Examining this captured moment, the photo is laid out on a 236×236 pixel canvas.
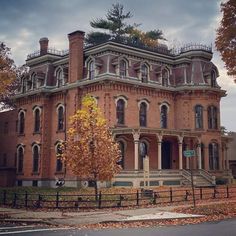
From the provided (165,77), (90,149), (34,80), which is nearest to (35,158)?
(34,80)

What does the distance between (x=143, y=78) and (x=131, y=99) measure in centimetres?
312

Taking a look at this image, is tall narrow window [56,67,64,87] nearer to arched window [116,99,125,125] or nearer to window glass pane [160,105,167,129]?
arched window [116,99,125,125]

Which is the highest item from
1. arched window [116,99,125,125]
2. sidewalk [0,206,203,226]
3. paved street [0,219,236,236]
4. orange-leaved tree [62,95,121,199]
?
arched window [116,99,125,125]

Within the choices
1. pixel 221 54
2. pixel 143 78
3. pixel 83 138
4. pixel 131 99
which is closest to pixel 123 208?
pixel 83 138

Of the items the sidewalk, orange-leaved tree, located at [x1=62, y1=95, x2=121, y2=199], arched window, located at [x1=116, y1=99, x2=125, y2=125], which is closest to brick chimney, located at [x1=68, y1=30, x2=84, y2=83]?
arched window, located at [x1=116, y1=99, x2=125, y2=125]

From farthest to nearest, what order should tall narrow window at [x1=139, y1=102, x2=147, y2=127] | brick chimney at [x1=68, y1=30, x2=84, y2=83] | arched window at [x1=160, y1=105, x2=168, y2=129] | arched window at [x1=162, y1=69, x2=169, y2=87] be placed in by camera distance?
arched window at [x1=162, y1=69, x2=169, y2=87]
arched window at [x1=160, y1=105, x2=168, y2=129]
brick chimney at [x1=68, y1=30, x2=84, y2=83]
tall narrow window at [x1=139, y1=102, x2=147, y2=127]

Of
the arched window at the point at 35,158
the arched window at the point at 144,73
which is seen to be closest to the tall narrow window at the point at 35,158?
the arched window at the point at 35,158

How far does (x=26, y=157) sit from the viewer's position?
4353 centimetres

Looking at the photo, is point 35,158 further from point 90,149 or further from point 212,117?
point 212,117

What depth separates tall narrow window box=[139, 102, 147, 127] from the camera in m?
38.7

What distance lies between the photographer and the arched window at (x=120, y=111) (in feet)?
121

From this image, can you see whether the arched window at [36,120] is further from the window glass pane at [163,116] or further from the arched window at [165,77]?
the arched window at [165,77]

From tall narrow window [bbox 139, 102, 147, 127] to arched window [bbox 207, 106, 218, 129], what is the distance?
6.90 m

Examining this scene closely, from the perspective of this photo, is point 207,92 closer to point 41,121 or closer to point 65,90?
point 65,90
